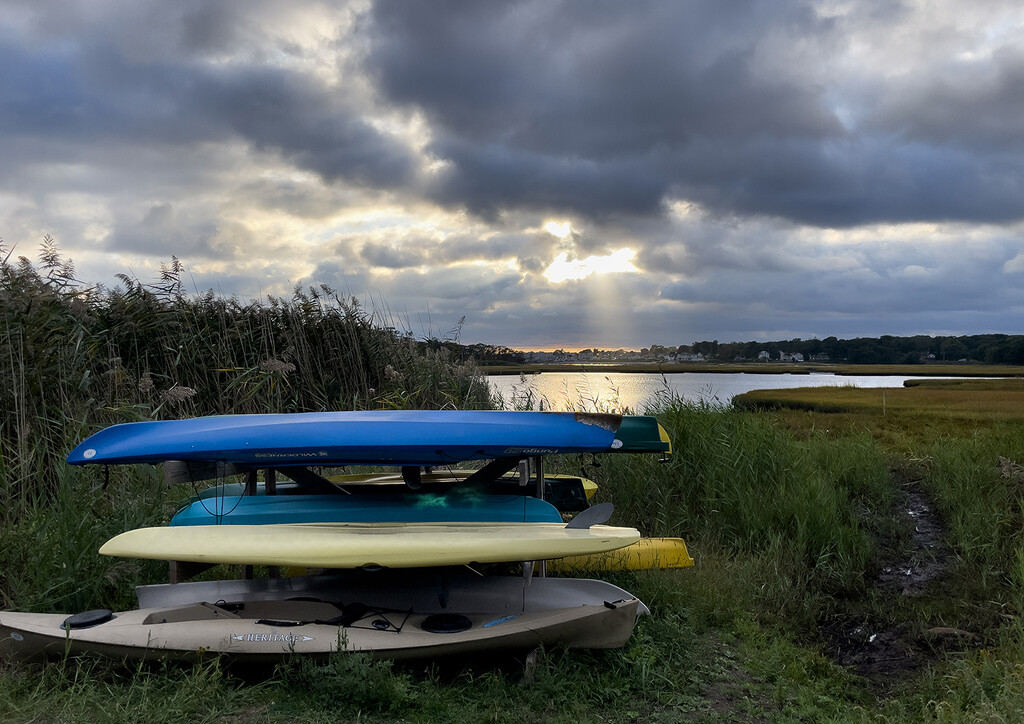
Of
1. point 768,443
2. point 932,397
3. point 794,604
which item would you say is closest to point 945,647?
point 794,604

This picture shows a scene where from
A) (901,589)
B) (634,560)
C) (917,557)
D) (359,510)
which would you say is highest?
(359,510)

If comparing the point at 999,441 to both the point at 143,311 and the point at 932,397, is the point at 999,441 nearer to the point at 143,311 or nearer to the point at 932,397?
the point at 932,397

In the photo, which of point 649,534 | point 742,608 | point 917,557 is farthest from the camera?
point 649,534

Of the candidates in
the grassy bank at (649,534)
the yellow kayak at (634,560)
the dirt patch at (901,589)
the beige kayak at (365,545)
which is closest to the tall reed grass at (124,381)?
the grassy bank at (649,534)

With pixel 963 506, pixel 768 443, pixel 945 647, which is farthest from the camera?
pixel 768 443

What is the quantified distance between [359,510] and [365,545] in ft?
2.89

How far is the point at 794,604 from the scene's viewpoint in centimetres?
485

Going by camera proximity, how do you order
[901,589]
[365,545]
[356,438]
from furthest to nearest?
[901,589], [356,438], [365,545]

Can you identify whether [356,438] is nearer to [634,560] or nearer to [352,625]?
[352,625]

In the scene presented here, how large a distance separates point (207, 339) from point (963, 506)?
7028 millimetres

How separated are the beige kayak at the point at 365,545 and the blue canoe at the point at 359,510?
1.43 feet

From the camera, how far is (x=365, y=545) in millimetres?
3434

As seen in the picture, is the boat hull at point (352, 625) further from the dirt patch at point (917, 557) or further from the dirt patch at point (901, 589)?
the dirt patch at point (917, 557)

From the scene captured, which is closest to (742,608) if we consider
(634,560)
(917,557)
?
(634,560)
